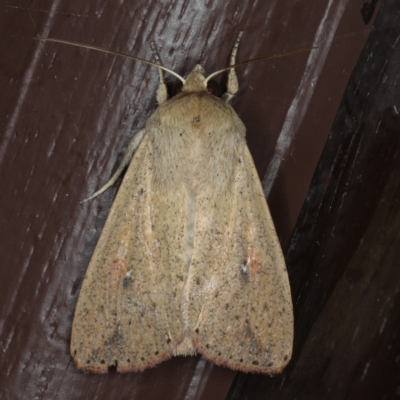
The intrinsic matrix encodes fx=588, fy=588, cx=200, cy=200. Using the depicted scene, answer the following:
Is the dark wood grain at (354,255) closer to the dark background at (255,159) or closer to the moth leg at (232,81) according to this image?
the dark background at (255,159)

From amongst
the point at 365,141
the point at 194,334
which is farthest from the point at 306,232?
the point at 194,334

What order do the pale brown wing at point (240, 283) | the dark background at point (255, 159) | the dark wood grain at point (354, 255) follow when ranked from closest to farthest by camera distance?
the dark background at point (255, 159)
the pale brown wing at point (240, 283)
the dark wood grain at point (354, 255)

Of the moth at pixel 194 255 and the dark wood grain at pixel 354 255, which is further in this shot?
the dark wood grain at pixel 354 255


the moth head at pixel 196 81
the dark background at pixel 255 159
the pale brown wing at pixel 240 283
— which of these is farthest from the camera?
the pale brown wing at pixel 240 283

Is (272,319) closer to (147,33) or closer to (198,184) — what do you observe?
(198,184)

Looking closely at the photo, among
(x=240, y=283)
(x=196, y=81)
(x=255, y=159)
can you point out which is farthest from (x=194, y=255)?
(x=196, y=81)

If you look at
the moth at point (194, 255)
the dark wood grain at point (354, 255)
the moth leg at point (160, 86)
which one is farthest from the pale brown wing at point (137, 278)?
the dark wood grain at point (354, 255)

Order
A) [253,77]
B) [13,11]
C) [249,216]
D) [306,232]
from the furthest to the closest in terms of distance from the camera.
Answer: [306,232] < [249,216] < [253,77] < [13,11]
